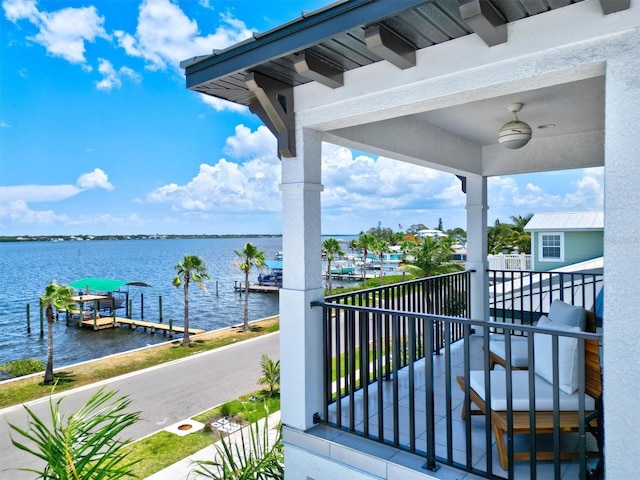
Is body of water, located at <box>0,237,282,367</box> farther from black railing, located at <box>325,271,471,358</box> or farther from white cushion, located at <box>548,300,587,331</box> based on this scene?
white cushion, located at <box>548,300,587,331</box>

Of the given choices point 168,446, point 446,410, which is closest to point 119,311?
point 168,446

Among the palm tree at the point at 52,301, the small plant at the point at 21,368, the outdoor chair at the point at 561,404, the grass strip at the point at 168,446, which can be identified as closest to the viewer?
the outdoor chair at the point at 561,404

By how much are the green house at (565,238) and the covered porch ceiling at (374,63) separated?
10.8 metres

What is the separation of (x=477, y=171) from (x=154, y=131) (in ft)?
267

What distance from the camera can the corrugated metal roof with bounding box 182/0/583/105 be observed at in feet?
6.58

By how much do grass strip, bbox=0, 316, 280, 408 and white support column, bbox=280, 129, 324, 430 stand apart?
12.3 metres

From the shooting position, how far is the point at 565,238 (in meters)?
14.0

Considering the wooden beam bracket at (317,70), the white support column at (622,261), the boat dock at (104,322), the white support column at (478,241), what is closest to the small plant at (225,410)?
the white support column at (478,241)

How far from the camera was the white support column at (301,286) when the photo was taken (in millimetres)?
3064

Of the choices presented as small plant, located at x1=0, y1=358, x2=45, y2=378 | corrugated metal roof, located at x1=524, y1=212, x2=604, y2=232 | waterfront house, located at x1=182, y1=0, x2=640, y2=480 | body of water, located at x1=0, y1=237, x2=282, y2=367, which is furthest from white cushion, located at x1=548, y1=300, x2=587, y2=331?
body of water, located at x1=0, y1=237, x2=282, y2=367

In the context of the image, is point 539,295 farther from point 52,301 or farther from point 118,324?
point 118,324

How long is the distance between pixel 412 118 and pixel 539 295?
4609 millimetres

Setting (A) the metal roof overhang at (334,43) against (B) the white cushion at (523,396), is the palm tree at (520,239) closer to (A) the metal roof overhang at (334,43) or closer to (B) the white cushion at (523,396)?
(B) the white cushion at (523,396)

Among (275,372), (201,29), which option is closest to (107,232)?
(201,29)
